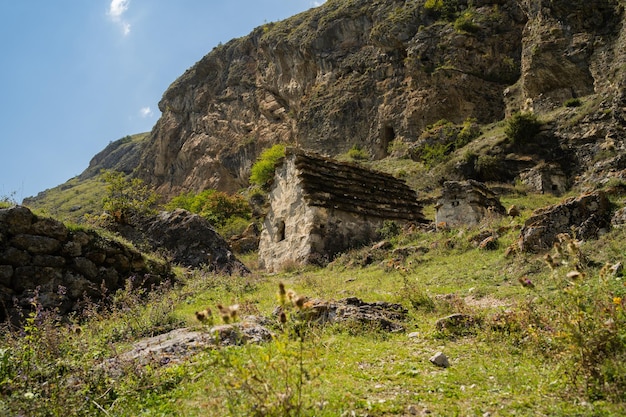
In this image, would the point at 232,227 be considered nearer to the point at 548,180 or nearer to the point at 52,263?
the point at 548,180

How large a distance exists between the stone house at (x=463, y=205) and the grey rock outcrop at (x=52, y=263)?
10455 mm

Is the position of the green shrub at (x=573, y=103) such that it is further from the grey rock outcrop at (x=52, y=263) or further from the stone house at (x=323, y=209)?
the grey rock outcrop at (x=52, y=263)

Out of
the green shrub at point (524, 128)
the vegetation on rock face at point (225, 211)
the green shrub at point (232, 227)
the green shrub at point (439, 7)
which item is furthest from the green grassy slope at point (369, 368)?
the green shrub at point (439, 7)

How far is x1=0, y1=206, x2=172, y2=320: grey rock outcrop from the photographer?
8.62m

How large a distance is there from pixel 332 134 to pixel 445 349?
1708 inches

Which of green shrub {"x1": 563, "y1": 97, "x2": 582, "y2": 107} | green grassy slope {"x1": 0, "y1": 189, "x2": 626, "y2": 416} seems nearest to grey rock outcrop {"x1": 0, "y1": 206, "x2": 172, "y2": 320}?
green grassy slope {"x1": 0, "y1": 189, "x2": 626, "y2": 416}

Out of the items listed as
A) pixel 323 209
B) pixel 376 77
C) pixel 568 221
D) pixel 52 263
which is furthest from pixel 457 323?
pixel 376 77

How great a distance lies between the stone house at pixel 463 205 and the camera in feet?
49.5

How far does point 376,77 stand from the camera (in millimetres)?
45156

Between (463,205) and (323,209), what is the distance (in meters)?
5.00

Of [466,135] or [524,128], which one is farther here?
[466,135]

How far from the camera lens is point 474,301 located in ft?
23.2

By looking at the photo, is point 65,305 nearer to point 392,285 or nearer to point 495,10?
point 392,285

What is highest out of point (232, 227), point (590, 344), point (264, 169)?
point (264, 169)
